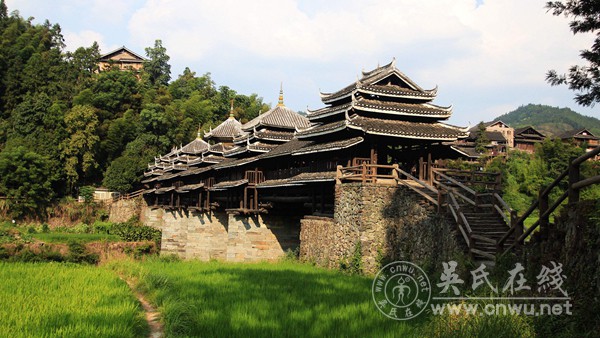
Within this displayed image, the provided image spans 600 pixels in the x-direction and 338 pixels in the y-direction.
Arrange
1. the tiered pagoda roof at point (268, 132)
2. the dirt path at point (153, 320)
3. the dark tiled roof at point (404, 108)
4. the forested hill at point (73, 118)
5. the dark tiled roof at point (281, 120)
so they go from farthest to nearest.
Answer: the forested hill at point (73, 118) → the dark tiled roof at point (281, 120) → the tiered pagoda roof at point (268, 132) → the dark tiled roof at point (404, 108) → the dirt path at point (153, 320)

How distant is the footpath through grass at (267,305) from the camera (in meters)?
7.35

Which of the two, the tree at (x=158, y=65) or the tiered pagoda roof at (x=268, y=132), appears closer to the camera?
the tiered pagoda roof at (x=268, y=132)

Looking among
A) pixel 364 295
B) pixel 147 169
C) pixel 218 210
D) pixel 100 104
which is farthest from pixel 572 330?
pixel 100 104

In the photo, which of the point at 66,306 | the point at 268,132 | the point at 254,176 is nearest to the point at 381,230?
the point at 66,306

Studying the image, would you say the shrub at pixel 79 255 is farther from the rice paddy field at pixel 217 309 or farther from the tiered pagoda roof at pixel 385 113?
the tiered pagoda roof at pixel 385 113

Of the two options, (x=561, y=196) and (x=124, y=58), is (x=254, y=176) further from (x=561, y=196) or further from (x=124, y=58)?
(x=124, y=58)

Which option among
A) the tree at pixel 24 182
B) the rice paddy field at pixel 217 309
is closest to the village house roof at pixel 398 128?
the rice paddy field at pixel 217 309

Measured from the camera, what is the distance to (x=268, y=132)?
26.3m

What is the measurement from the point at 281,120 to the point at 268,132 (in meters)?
1.32

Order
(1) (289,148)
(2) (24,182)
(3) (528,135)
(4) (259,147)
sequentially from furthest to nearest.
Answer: (3) (528,135), (2) (24,182), (4) (259,147), (1) (289,148)

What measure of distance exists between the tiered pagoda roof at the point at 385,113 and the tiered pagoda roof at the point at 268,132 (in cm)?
648

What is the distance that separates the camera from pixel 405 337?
6.86 m

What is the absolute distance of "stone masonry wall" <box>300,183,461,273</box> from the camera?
1226cm

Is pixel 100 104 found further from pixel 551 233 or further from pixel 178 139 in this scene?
pixel 551 233
